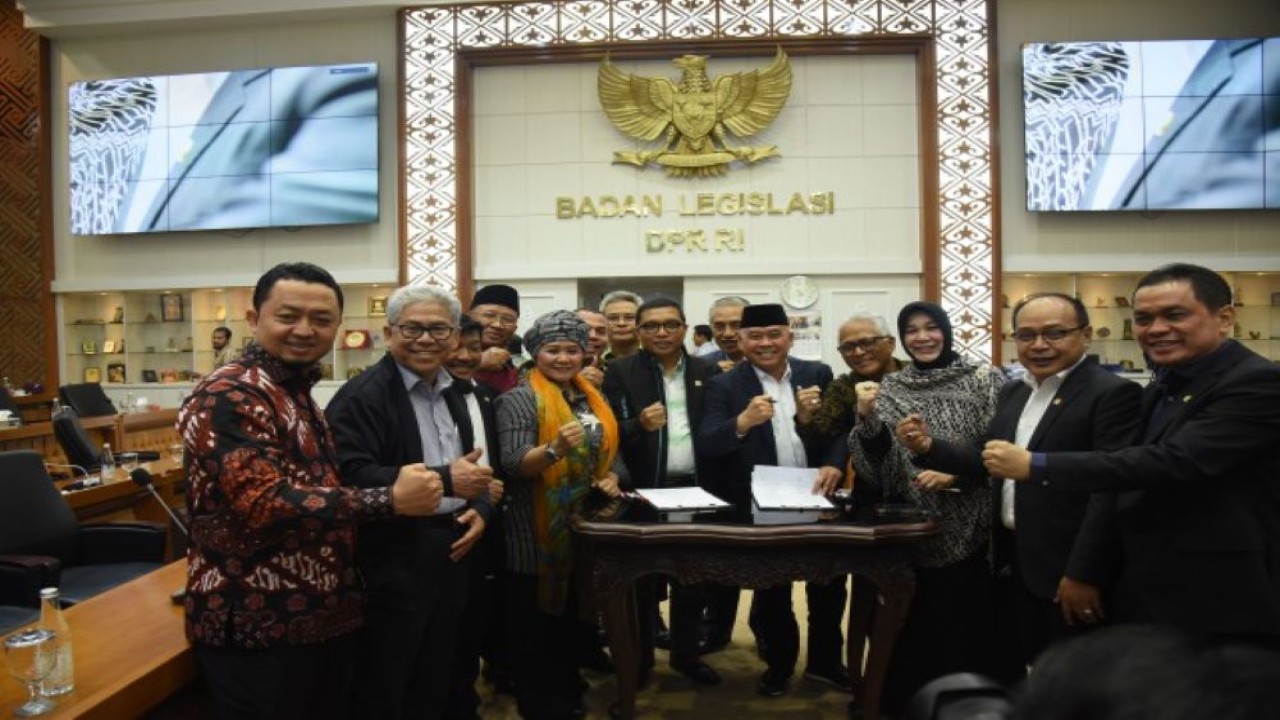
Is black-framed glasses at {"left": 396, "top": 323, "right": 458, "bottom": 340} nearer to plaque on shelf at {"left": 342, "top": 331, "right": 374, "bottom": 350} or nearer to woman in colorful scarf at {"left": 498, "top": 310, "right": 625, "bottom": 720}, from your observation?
woman in colorful scarf at {"left": 498, "top": 310, "right": 625, "bottom": 720}

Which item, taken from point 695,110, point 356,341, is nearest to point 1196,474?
point 695,110

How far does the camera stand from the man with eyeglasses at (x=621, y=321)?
386 centimetres

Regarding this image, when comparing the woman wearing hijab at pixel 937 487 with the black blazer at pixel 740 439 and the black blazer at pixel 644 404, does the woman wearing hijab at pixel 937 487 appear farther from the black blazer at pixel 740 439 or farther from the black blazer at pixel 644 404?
the black blazer at pixel 644 404

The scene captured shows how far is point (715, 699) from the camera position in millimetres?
3045

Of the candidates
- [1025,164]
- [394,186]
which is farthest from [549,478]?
[1025,164]

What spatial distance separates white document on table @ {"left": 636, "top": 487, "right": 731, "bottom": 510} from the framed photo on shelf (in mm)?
8930

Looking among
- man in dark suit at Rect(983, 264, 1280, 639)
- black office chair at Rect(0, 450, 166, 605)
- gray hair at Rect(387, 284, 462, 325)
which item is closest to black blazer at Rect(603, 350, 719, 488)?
gray hair at Rect(387, 284, 462, 325)

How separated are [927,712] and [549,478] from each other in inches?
82.9

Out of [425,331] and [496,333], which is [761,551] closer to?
[425,331]

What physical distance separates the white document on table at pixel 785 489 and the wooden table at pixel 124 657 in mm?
1748

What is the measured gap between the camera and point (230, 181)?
877 centimetres

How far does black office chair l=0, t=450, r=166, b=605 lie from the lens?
121 inches

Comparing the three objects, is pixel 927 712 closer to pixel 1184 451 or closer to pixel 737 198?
pixel 1184 451

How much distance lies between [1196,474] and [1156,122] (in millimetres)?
8071
